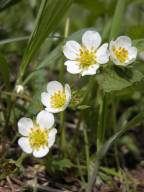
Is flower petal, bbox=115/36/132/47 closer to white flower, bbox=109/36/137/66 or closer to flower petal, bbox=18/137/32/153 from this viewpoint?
white flower, bbox=109/36/137/66

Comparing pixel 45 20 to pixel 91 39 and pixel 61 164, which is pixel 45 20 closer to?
pixel 91 39

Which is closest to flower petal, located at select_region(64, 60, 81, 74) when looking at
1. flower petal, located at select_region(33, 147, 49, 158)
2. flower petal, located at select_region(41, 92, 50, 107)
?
flower petal, located at select_region(41, 92, 50, 107)

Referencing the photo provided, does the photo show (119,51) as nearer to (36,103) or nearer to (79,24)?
(36,103)

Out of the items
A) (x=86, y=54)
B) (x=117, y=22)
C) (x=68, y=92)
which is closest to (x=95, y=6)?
(x=117, y=22)

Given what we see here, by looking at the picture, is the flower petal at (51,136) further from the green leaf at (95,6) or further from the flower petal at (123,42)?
the green leaf at (95,6)

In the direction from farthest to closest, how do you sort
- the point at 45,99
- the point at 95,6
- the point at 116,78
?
1. the point at 95,6
2. the point at 45,99
3. the point at 116,78
